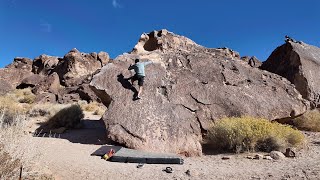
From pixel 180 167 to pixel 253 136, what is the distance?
2310 millimetres

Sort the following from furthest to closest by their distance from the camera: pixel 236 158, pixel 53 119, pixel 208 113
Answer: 1. pixel 53 119
2. pixel 208 113
3. pixel 236 158

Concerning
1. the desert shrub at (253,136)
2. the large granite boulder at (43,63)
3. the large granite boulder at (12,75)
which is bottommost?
the desert shrub at (253,136)

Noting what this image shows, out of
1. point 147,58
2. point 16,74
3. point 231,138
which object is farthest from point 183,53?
point 16,74

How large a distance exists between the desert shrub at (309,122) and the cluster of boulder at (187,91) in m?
0.58

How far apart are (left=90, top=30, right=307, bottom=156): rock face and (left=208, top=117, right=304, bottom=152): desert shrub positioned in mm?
691

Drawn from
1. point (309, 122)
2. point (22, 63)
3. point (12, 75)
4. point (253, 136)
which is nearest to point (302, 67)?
point (309, 122)

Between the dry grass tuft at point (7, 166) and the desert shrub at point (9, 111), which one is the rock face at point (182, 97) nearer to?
the desert shrub at point (9, 111)

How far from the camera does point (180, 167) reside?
6.69 metres

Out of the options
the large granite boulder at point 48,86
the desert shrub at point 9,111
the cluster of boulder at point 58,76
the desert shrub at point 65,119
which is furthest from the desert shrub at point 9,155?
the large granite boulder at point 48,86

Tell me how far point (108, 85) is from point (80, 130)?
A: 282cm

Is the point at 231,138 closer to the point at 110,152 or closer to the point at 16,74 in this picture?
the point at 110,152

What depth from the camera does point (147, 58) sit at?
10773 mm

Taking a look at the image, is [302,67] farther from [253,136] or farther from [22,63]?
[22,63]

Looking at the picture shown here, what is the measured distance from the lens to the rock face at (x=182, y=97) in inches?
331
